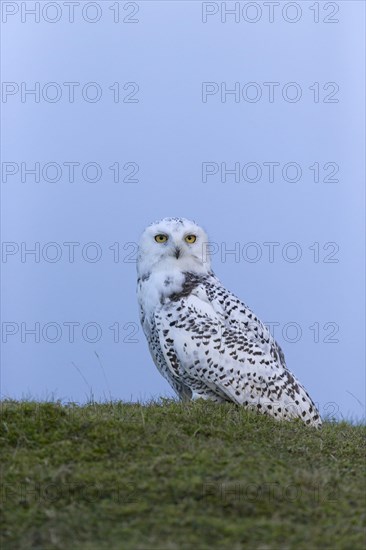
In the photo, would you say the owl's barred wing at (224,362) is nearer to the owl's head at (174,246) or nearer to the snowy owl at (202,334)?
the snowy owl at (202,334)

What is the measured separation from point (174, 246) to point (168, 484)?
3.69 metres

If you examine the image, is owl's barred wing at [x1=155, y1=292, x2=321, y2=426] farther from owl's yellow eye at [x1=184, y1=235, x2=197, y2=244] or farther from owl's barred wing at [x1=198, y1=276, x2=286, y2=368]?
owl's yellow eye at [x1=184, y1=235, x2=197, y2=244]

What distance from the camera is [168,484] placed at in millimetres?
6227

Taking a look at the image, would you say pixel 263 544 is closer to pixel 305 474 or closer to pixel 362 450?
pixel 305 474

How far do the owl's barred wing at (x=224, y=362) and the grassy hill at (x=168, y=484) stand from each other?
67 centimetres

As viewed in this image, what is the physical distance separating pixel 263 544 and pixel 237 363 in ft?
11.6

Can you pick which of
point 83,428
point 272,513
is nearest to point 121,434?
point 83,428

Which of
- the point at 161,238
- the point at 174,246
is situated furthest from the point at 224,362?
the point at 161,238

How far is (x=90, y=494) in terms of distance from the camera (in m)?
6.23

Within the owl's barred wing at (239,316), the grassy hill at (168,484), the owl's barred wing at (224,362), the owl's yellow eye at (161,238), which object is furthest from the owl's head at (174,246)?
the grassy hill at (168,484)

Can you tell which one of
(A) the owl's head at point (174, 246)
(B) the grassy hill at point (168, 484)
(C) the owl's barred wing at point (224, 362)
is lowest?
(B) the grassy hill at point (168, 484)

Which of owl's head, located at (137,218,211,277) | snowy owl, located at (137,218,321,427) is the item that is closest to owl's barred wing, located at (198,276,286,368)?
snowy owl, located at (137,218,321,427)

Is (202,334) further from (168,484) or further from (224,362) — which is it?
(168,484)

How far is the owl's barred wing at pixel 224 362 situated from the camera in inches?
353
